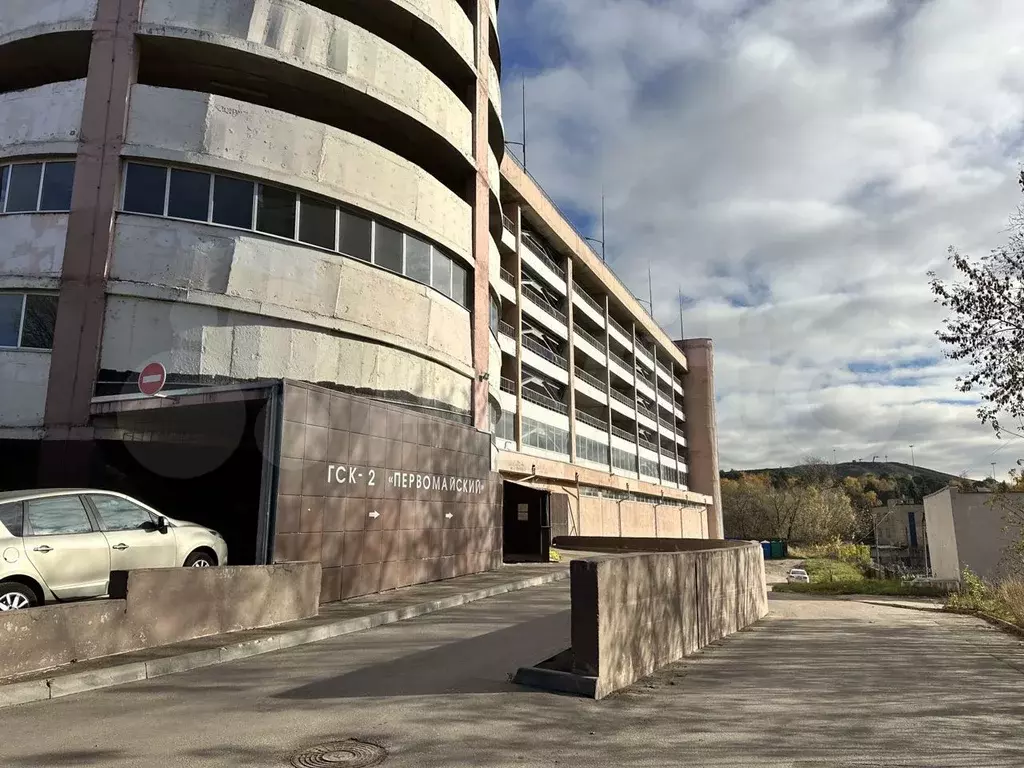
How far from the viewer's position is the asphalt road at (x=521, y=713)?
16.2 ft

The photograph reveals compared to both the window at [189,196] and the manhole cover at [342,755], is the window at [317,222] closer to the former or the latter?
the window at [189,196]

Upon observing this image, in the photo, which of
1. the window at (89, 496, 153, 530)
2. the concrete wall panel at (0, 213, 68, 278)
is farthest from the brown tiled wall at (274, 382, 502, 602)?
the concrete wall panel at (0, 213, 68, 278)

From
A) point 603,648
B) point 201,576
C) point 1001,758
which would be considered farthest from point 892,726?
point 201,576

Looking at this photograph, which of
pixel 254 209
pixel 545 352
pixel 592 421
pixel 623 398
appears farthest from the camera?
pixel 623 398

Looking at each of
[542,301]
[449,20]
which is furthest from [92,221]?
A: [542,301]

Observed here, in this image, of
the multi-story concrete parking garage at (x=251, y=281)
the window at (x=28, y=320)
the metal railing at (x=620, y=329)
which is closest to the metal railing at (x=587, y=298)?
the metal railing at (x=620, y=329)

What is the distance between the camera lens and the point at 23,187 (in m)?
15.4

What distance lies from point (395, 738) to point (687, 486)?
77.1 m

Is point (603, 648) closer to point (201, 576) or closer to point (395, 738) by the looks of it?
point (395, 738)

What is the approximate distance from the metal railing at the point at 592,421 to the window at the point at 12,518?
1659 inches

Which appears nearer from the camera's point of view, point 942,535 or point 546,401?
point 942,535

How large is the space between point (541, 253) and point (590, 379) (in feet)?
39.3

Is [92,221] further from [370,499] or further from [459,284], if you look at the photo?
[459,284]

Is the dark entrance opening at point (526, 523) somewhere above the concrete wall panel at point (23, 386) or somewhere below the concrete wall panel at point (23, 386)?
below
